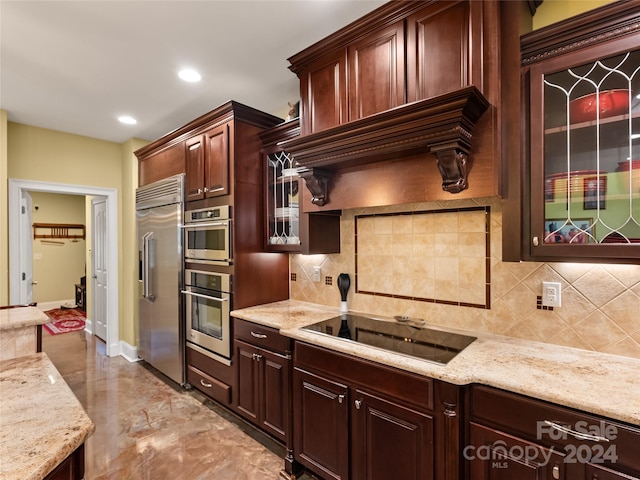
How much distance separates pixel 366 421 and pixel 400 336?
50 cm

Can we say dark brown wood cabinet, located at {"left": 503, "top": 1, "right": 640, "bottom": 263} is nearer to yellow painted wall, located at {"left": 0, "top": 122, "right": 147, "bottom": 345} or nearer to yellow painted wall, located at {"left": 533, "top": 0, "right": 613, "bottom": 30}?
yellow painted wall, located at {"left": 533, "top": 0, "right": 613, "bottom": 30}

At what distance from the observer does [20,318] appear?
64.9 inches

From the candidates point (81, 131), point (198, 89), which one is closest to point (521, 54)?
point (198, 89)

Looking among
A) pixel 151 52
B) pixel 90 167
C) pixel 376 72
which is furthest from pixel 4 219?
pixel 376 72

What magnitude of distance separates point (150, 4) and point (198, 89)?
1016 millimetres

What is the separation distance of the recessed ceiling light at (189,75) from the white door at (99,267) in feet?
8.44

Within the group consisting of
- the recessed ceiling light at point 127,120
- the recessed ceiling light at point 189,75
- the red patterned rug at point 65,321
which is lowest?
the red patterned rug at point 65,321

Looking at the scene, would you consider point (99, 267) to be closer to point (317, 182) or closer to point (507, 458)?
point (317, 182)

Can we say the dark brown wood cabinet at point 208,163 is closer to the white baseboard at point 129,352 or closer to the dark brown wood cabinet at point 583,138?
the dark brown wood cabinet at point 583,138

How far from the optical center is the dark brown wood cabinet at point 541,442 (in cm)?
108

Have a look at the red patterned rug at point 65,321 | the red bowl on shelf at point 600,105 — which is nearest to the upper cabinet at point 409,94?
the red bowl on shelf at point 600,105

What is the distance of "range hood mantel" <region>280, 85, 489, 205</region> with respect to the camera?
1496mm

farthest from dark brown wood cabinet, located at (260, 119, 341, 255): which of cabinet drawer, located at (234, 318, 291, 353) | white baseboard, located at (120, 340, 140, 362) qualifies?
white baseboard, located at (120, 340, 140, 362)

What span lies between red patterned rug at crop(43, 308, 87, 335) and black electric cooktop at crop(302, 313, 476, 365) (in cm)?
547
